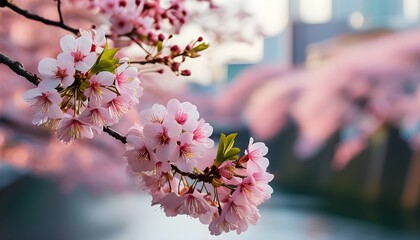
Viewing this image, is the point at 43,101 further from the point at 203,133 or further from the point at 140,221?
the point at 140,221

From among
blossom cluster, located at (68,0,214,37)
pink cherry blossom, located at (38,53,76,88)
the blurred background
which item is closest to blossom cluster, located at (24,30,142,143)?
pink cherry blossom, located at (38,53,76,88)

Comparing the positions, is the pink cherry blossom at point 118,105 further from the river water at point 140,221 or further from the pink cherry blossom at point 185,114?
the river water at point 140,221

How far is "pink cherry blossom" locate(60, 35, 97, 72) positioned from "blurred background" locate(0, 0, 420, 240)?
3.06 meters

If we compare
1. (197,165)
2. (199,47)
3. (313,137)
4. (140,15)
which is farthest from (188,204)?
(313,137)

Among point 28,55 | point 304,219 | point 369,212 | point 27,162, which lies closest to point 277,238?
point 304,219

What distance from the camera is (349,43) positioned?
395cm

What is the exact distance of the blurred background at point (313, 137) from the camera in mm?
3801

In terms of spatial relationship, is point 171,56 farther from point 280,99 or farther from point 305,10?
point 280,99

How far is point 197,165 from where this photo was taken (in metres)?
0.46

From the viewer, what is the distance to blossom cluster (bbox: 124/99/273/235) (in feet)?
1.49

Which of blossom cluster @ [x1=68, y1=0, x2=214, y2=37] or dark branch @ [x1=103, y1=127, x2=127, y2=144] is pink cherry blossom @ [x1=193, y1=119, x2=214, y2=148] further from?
blossom cluster @ [x1=68, y1=0, x2=214, y2=37]

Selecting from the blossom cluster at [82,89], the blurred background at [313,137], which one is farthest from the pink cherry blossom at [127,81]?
the blurred background at [313,137]

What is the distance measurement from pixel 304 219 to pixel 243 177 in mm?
3485

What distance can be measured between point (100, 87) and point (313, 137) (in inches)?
149
